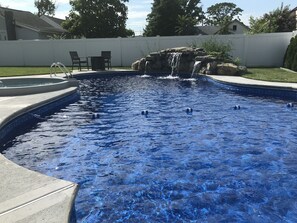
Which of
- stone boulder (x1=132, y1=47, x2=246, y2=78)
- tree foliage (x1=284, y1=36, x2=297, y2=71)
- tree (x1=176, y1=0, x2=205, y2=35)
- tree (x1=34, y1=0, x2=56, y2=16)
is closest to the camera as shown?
stone boulder (x1=132, y1=47, x2=246, y2=78)

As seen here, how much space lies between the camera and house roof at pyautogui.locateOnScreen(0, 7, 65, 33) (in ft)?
104

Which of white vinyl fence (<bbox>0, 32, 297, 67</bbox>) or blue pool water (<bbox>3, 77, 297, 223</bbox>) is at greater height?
white vinyl fence (<bbox>0, 32, 297, 67</bbox>)

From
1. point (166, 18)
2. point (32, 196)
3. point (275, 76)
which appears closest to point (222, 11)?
point (166, 18)

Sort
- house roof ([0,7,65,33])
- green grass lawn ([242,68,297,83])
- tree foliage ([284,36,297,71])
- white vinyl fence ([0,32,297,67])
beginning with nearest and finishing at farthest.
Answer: green grass lawn ([242,68,297,83]) < tree foliage ([284,36,297,71]) < white vinyl fence ([0,32,297,67]) < house roof ([0,7,65,33])

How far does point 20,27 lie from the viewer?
31.6 metres

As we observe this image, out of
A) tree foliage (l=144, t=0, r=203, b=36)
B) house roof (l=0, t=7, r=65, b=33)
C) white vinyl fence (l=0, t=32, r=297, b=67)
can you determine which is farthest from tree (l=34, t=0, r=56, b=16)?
white vinyl fence (l=0, t=32, r=297, b=67)

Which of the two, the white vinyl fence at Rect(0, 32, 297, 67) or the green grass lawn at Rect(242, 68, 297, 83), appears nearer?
the green grass lawn at Rect(242, 68, 297, 83)

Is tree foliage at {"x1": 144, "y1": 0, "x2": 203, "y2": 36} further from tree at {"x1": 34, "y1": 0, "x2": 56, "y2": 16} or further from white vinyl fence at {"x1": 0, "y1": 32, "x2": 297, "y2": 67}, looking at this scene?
tree at {"x1": 34, "y1": 0, "x2": 56, "y2": 16}

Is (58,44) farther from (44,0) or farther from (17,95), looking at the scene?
(44,0)

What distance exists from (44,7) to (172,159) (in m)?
62.8

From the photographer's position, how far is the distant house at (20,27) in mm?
30453

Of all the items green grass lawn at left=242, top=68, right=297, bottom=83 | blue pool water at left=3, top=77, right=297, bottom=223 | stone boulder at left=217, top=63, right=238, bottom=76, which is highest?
stone boulder at left=217, top=63, right=238, bottom=76

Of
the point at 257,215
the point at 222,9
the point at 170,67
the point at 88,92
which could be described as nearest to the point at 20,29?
the point at 170,67

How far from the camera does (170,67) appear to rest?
16.4 m
